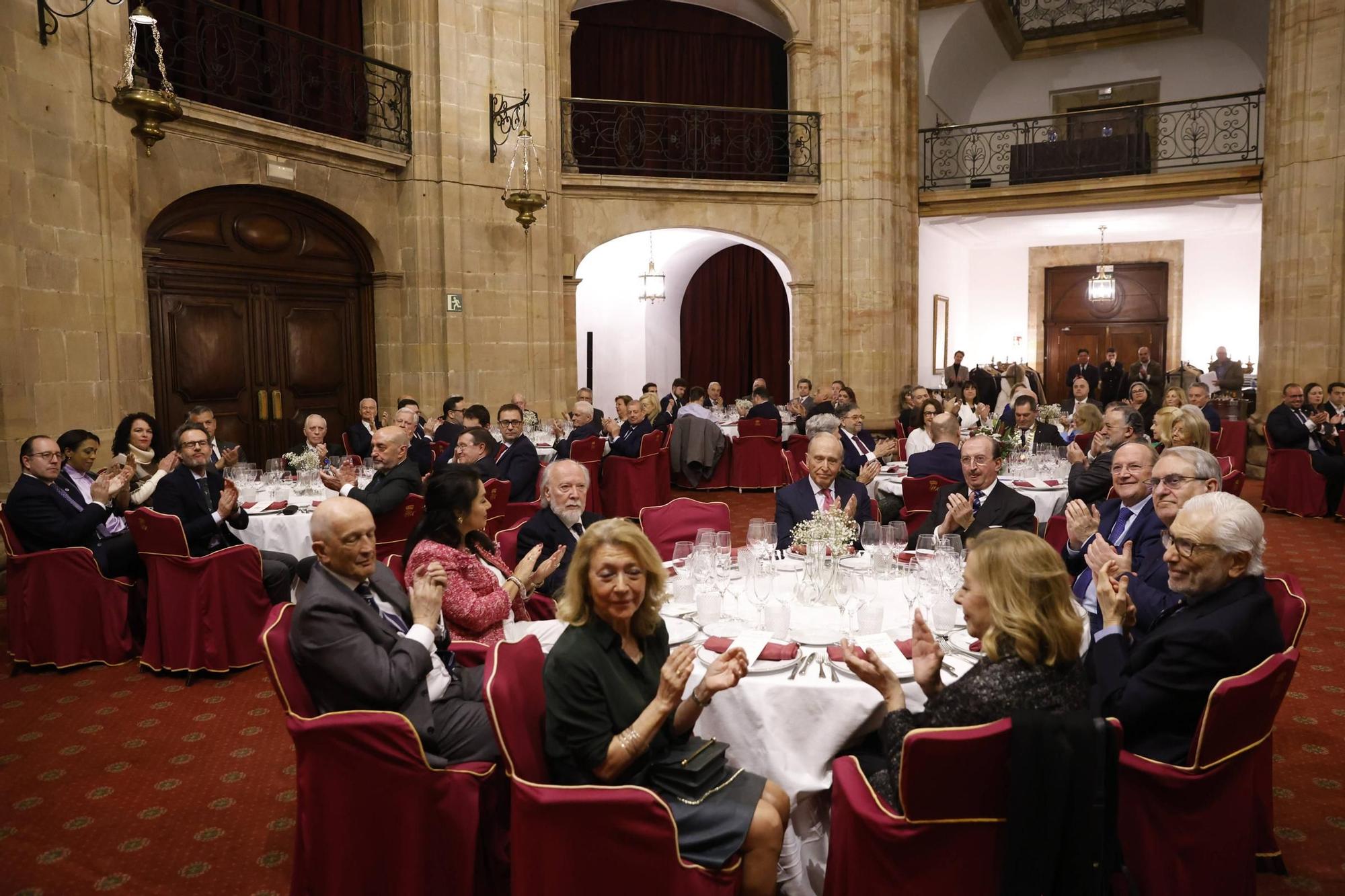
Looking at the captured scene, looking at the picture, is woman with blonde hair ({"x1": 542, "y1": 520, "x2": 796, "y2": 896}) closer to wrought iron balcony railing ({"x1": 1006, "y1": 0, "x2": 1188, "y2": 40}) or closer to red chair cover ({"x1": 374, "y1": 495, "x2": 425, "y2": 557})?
red chair cover ({"x1": 374, "y1": 495, "x2": 425, "y2": 557})

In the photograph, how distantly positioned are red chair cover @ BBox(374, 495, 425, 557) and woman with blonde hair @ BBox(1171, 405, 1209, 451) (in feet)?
12.4

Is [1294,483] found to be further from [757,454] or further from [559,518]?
[559,518]

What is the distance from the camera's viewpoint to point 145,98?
21.6 ft

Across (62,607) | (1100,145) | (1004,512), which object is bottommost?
(62,607)

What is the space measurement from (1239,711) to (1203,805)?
11.3 inches

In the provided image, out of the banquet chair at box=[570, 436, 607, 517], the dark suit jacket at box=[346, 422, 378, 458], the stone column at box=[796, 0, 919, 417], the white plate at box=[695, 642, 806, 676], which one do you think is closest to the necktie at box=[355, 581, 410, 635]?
the white plate at box=[695, 642, 806, 676]

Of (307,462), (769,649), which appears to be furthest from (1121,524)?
(307,462)

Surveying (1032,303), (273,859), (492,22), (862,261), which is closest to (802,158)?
(862,261)

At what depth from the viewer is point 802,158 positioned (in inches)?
520

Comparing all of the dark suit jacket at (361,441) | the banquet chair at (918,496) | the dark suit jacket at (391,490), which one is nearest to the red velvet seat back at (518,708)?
the dark suit jacket at (391,490)

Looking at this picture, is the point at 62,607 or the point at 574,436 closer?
the point at 62,607

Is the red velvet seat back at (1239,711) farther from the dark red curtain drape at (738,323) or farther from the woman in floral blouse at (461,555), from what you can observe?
the dark red curtain drape at (738,323)

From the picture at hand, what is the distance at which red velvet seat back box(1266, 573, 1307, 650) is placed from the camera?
9.75 feet

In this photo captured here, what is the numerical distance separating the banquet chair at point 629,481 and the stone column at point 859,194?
4.87m
